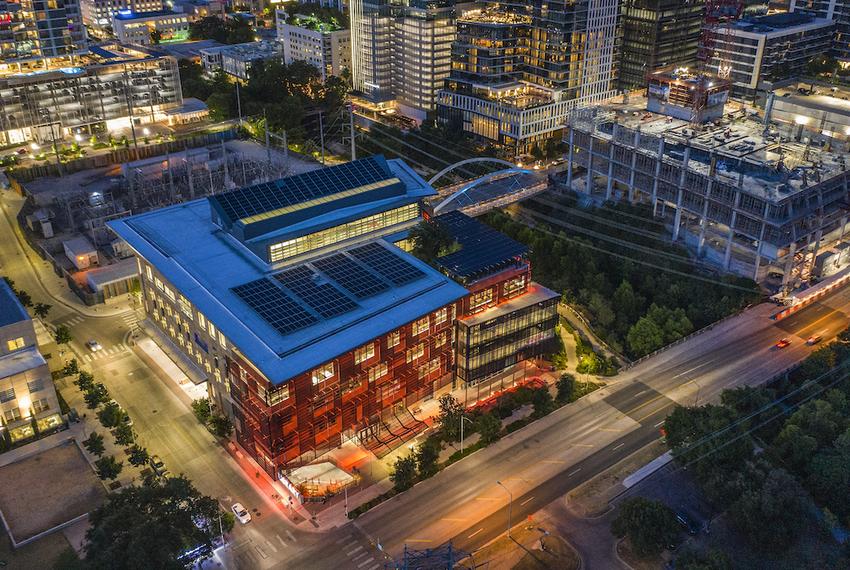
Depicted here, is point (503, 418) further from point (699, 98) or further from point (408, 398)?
point (699, 98)

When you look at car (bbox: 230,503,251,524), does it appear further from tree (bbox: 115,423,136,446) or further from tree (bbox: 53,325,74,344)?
tree (bbox: 53,325,74,344)

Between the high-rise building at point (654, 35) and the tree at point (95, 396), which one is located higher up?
the high-rise building at point (654, 35)

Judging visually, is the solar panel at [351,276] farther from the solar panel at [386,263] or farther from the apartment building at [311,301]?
the solar panel at [386,263]

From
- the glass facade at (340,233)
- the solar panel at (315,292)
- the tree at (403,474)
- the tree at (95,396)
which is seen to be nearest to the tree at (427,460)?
the tree at (403,474)

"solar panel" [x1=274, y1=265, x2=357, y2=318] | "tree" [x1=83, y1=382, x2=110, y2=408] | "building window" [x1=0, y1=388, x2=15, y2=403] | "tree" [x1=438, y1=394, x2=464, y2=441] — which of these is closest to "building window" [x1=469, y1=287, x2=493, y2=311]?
"tree" [x1=438, y1=394, x2=464, y2=441]


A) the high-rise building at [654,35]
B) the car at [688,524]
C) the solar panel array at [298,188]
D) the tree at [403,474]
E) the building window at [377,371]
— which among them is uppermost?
the high-rise building at [654,35]

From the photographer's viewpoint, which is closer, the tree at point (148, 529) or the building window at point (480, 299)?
the tree at point (148, 529)
